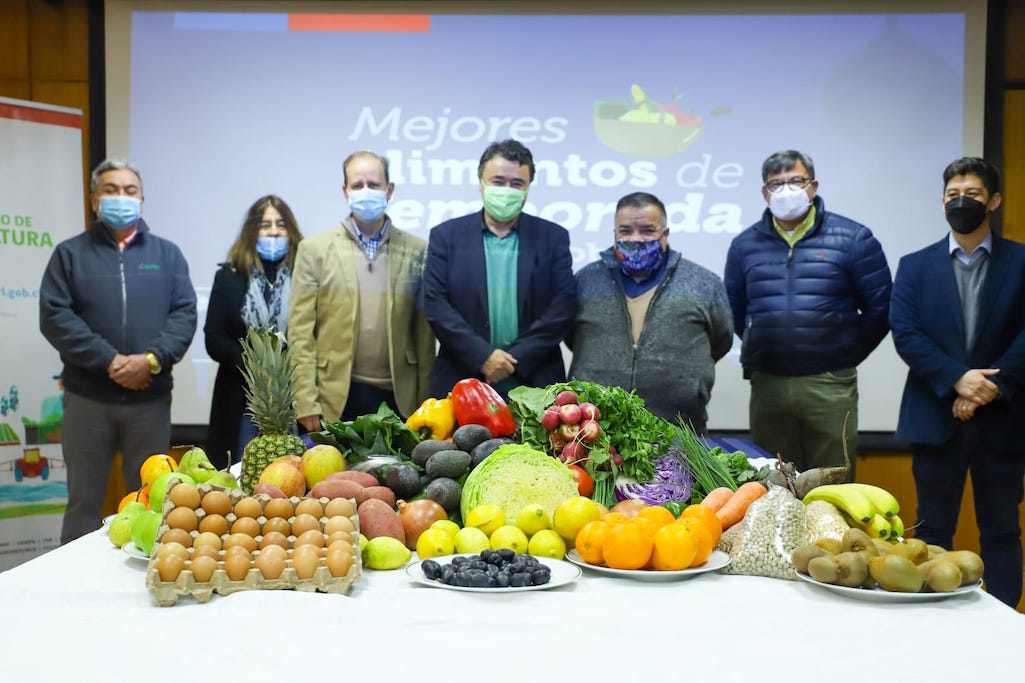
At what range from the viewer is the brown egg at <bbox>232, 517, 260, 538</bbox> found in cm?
200

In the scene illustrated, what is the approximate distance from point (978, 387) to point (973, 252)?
0.59 m

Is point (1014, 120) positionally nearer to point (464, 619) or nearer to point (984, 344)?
point (984, 344)

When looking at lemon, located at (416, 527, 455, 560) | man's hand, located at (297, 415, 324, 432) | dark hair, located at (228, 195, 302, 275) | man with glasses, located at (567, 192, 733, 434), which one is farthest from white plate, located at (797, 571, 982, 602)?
dark hair, located at (228, 195, 302, 275)

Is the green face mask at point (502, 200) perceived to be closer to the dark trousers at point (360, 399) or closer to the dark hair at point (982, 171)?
the dark trousers at point (360, 399)

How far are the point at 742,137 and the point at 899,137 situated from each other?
86 cm

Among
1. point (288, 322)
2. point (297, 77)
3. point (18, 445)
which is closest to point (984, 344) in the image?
point (288, 322)

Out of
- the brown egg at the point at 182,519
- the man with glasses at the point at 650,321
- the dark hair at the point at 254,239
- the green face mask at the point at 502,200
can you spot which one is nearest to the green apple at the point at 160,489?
the brown egg at the point at 182,519

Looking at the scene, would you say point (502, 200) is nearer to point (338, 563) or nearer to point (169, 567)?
point (338, 563)

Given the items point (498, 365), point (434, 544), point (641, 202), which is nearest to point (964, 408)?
point (641, 202)

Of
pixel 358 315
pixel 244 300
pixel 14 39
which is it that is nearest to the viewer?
pixel 358 315

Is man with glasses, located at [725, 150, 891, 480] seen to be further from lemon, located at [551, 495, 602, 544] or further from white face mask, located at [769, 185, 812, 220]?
lemon, located at [551, 495, 602, 544]

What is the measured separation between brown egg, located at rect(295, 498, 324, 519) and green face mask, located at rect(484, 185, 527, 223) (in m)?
2.21

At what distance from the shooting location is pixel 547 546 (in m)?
2.11

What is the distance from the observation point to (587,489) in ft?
8.10
